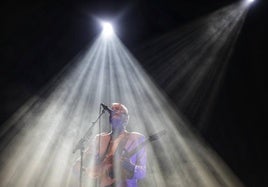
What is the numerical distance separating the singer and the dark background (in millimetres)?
1895

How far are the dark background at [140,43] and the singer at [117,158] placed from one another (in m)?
1.89

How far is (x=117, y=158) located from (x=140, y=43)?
11.9ft

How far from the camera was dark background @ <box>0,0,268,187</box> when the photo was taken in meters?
5.16

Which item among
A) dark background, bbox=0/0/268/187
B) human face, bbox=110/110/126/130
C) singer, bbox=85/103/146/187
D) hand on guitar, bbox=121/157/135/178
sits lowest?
hand on guitar, bbox=121/157/135/178

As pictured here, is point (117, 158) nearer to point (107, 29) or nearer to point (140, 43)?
point (107, 29)

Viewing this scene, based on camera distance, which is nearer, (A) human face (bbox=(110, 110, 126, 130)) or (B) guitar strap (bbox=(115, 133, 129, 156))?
(B) guitar strap (bbox=(115, 133, 129, 156))

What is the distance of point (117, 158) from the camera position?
310 cm

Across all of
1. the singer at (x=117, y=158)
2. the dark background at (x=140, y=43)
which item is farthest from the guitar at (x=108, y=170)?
the dark background at (x=140, y=43)

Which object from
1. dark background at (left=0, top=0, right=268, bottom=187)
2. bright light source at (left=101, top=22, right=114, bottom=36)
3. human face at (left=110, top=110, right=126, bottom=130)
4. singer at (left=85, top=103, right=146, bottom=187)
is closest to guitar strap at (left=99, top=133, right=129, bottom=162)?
singer at (left=85, top=103, right=146, bottom=187)

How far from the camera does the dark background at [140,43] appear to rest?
5164 mm

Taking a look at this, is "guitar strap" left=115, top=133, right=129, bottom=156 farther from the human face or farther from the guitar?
the human face

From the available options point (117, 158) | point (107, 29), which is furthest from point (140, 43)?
point (117, 158)

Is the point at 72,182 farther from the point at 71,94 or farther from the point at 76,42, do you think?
the point at 76,42

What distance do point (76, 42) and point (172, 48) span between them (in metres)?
1.71
